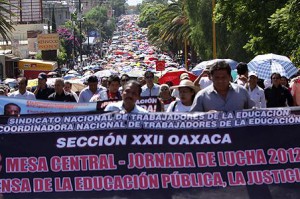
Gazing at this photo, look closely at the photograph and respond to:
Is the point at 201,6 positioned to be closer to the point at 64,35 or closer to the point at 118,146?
the point at 118,146

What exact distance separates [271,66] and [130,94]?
30.8 feet

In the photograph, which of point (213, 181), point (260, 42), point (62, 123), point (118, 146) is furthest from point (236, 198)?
point (260, 42)

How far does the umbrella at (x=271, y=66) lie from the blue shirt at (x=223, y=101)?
28.0 ft

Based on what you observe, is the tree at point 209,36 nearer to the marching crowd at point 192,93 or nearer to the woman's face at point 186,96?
the marching crowd at point 192,93

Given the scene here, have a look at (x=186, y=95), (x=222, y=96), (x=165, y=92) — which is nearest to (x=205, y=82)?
(x=165, y=92)

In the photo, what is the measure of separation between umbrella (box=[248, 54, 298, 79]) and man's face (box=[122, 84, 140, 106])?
882cm

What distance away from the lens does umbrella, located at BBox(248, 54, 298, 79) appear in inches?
643

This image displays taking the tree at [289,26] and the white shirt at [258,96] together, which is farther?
the tree at [289,26]

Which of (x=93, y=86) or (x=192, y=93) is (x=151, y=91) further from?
(x=192, y=93)

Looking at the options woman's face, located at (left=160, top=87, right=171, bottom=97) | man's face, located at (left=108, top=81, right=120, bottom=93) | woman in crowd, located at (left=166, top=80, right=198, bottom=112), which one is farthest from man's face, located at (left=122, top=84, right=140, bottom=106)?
woman's face, located at (left=160, top=87, right=171, bottom=97)

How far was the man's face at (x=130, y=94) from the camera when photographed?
7633mm

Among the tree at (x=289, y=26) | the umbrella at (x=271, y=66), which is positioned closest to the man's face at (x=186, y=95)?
the umbrella at (x=271, y=66)

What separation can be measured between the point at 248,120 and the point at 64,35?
108 metres

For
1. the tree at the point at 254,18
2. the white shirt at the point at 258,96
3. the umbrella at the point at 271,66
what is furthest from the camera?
the tree at the point at 254,18
